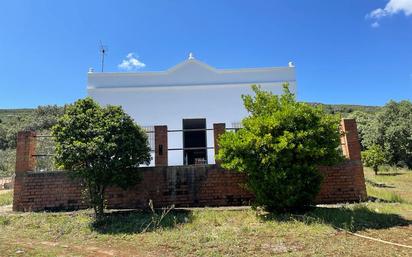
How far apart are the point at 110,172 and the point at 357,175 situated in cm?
660

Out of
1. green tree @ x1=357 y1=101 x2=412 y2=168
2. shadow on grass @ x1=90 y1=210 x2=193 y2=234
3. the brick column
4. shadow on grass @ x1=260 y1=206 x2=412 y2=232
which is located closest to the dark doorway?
shadow on grass @ x1=90 y1=210 x2=193 y2=234

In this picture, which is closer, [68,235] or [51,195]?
[68,235]

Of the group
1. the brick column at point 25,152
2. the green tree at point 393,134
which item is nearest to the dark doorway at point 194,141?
the brick column at point 25,152

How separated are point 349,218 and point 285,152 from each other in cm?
196

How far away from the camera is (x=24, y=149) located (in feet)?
35.1

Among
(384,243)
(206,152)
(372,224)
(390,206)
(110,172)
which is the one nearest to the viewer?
(384,243)

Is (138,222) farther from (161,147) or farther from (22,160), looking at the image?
(22,160)

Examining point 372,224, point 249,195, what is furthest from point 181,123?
point 372,224

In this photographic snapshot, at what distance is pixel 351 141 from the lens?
1073 centimetres

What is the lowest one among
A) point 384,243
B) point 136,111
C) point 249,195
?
point 384,243

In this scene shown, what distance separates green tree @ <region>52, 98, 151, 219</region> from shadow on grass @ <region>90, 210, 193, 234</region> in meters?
0.42

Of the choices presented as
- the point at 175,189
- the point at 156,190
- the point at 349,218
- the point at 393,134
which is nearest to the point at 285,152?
the point at 349,218

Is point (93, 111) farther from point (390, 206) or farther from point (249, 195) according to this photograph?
point (390, 206)

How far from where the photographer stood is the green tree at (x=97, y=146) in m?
8.70
